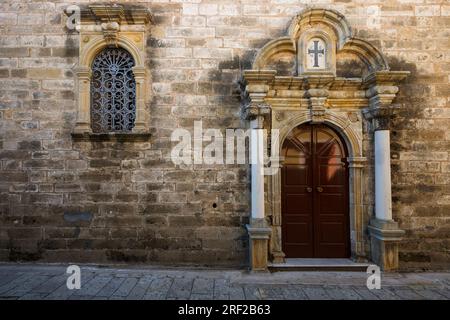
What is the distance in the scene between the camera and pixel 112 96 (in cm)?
488

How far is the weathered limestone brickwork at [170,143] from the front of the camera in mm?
4742

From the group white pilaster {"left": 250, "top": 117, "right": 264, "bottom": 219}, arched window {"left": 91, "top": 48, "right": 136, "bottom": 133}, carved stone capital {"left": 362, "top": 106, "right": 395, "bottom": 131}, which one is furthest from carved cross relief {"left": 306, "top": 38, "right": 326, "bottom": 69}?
arched window {"left": 91, "top": 48, "right": 136, "bottom": 133}

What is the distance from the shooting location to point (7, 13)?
191 inches

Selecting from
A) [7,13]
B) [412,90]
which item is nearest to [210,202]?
[412,90]

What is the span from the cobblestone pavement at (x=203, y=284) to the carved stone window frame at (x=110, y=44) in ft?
7.06

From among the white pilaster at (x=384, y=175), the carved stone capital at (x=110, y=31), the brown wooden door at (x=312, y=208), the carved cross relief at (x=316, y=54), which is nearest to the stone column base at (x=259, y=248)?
the brown wooden door at (x=312, y=208)

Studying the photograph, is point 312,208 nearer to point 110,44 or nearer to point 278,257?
point 278,257

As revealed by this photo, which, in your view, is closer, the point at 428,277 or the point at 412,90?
the point at 428,277

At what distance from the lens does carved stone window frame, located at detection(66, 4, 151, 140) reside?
185 inches

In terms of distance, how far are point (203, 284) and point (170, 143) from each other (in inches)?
87.5

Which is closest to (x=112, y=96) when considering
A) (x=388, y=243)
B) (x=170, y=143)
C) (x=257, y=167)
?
(x=170, y=143)

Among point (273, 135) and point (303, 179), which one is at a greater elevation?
point (273, 135)

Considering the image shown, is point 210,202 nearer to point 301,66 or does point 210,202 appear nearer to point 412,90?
point 301,66
